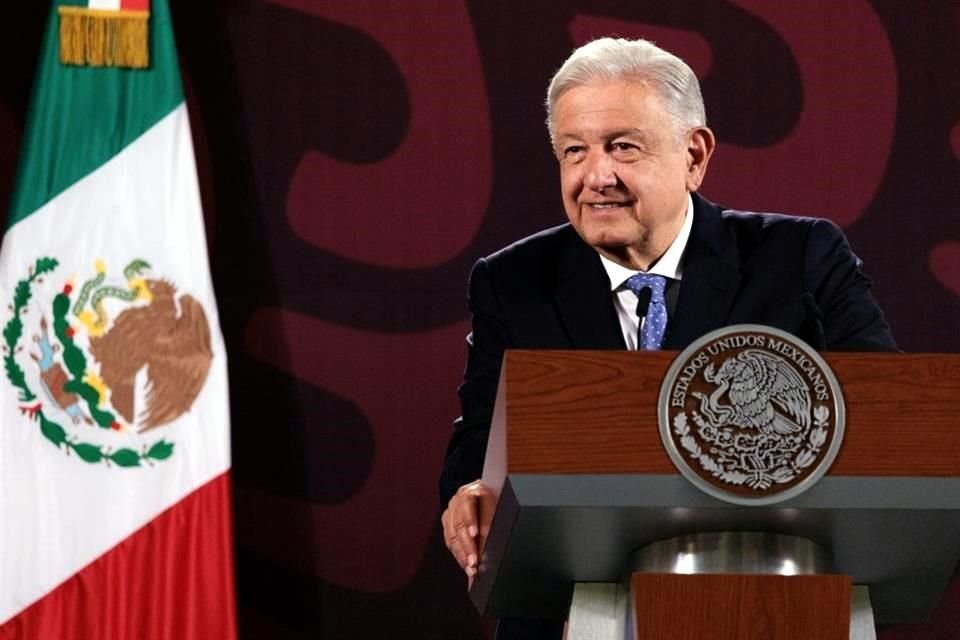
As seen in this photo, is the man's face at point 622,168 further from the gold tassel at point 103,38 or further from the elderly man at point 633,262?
the gold tassel at point 103,38

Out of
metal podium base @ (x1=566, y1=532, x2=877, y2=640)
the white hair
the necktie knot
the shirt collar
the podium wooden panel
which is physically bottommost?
the podium wooden panel

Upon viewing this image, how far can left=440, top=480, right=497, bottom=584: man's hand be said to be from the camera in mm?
1934

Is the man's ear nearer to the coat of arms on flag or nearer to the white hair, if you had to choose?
the white hair

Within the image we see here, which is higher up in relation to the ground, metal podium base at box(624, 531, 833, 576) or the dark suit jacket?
the dark suit jacket

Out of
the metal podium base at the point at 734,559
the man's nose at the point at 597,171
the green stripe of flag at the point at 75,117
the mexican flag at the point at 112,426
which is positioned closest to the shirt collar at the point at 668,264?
the man's nose at the point at 597,171

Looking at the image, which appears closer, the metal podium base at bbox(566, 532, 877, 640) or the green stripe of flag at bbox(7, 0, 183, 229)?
the metal podium base at bbox(566, 532, 877, 640)

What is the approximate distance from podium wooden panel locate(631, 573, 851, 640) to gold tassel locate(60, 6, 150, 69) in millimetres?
2578

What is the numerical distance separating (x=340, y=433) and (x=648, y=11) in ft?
4.33

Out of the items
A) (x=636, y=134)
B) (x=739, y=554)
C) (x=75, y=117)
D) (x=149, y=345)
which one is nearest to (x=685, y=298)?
(x=636, y=134)

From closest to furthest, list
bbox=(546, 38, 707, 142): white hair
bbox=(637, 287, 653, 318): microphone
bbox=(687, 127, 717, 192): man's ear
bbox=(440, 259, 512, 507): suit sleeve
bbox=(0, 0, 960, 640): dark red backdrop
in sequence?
bbox=(637, 287, 653, 318): microphone → bbox=(440, 259, 512, 507): suit sleeve → bbox=(546, 38, 707, 142): white hair → bbox=(687, 127, 717, 192): man's ear → bbox=(0, 0, 960, 640): dark red backdrop

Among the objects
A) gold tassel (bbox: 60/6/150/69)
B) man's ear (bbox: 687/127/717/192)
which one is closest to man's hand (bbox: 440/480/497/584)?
man's ear (bbox: 687/127/717/192)

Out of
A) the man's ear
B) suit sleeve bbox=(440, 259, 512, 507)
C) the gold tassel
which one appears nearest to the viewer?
suit sleeve bbox=(440, 259, 512, 507)

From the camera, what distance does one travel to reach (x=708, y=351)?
162 cm

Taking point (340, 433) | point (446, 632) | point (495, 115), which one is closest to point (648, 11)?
point (495, 115)
